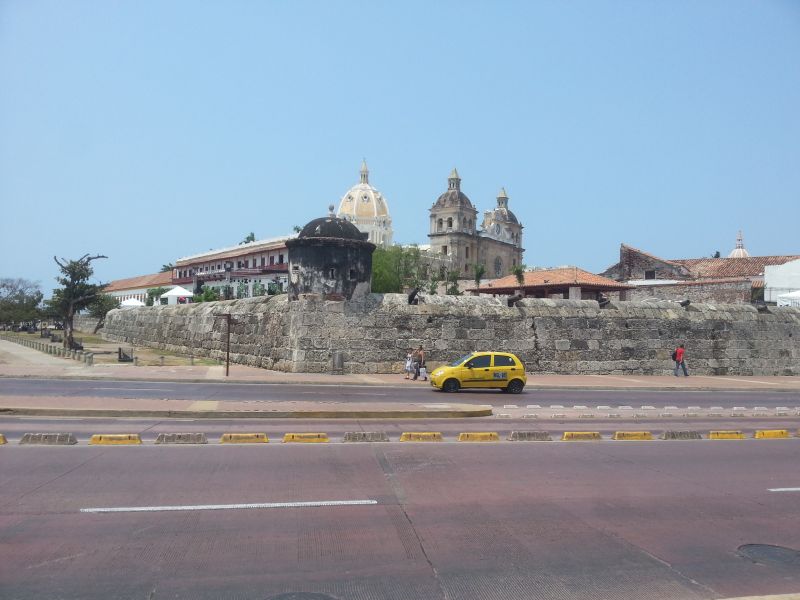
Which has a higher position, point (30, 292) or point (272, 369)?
point (30, 292)

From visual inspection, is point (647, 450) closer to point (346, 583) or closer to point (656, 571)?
point (656, 571)

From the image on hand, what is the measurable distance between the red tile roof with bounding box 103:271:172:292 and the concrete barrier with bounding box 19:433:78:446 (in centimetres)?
8945

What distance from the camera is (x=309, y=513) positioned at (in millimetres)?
7594

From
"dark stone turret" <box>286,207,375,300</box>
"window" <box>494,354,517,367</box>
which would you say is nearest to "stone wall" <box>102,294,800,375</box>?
"dark stone turret" <box>286,207,375,300</box>

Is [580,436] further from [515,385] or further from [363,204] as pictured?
[363,204]

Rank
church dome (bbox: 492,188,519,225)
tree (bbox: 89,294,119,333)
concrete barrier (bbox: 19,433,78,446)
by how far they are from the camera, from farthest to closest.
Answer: church dome (bbox: 492,188,519,225), tree (bbox: 89,294,119,333), concrete barrier (bbox: 19,433,78,446)

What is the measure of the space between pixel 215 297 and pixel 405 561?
49307mm

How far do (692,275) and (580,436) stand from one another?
150ft

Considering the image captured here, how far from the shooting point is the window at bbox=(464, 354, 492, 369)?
2261cm

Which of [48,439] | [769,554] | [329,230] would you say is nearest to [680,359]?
[329,230]

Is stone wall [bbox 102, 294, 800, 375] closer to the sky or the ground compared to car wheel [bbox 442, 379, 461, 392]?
closer to the sky

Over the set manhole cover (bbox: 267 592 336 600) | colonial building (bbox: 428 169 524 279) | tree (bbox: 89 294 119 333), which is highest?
colonial building (bbox: 428 169 524 279)

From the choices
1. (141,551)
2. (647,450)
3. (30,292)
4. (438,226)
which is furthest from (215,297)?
(438,226)

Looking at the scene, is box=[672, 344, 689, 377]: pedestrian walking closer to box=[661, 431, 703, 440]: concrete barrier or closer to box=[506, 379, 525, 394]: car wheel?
box=[506, 379, 525, 394]: car wheel
